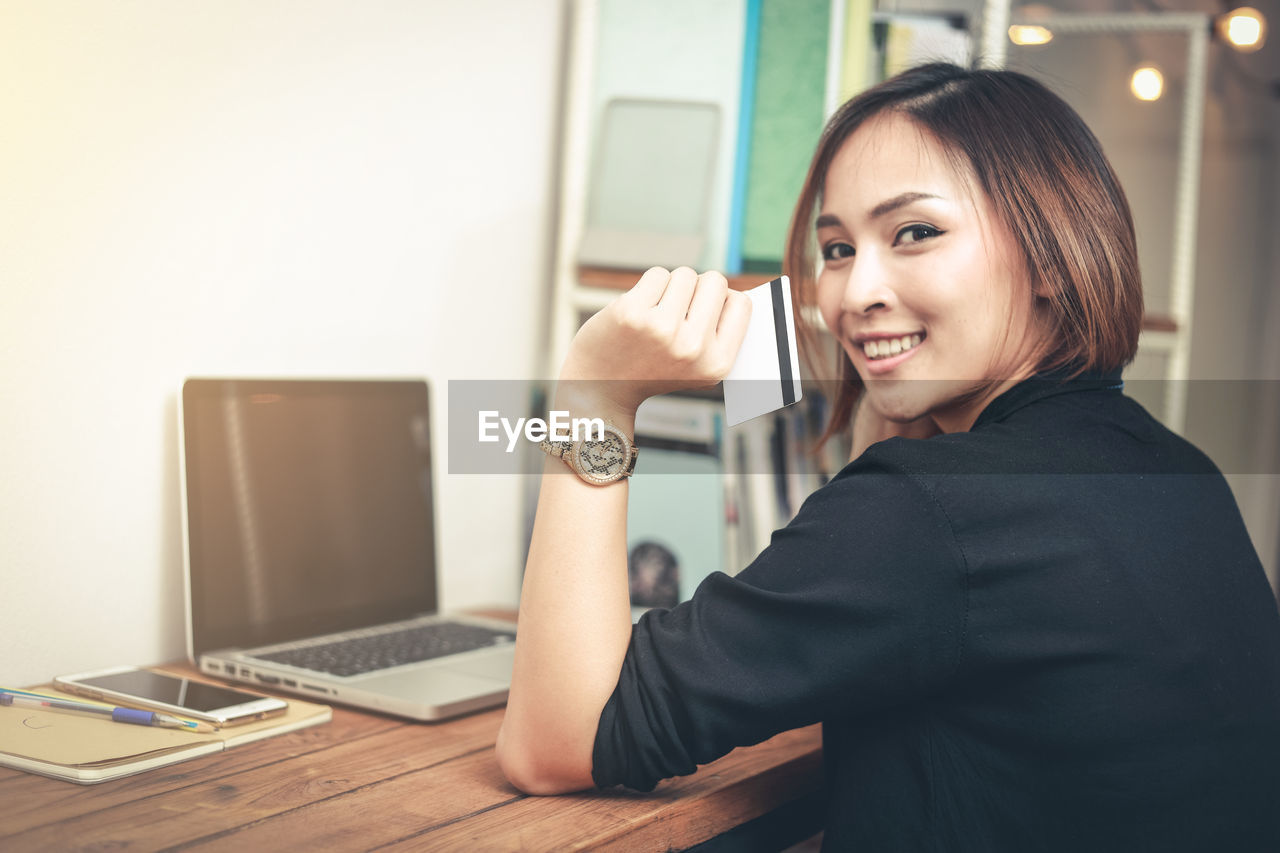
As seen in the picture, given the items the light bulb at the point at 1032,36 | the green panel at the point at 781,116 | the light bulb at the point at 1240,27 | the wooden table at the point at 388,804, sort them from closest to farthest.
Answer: the wooden table at the point at 388,804, the green panel at the point at 781,116, the light bulb at the point at 1240,27, the light bulb at the point at 1032,36

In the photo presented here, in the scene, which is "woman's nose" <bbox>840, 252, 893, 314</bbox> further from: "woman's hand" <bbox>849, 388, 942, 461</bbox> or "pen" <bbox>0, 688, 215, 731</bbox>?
"pen" <bbox>0, 688, 215, 731</bbox>

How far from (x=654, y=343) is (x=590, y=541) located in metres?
0.16

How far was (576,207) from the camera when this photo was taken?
1.56m

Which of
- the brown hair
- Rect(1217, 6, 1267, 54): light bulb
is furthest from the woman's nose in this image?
Rect(1217, 6, 1267, 54): light bulb

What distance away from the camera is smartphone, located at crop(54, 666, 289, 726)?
0.90 m

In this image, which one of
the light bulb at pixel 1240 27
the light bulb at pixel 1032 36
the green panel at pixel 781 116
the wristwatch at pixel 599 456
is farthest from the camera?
the light bulb at pixel 1032 36

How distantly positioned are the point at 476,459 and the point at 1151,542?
999mm

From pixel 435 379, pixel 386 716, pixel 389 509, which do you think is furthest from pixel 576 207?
pixel 386 716

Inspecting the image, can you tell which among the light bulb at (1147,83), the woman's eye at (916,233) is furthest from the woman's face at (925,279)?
the light bulb at (1147,83)

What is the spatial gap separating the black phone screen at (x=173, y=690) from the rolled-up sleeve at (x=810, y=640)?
379mm

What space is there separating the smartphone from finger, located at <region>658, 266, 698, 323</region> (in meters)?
0.50

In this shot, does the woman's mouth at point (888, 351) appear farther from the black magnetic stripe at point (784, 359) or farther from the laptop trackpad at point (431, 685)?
the laptop trackpad at point (431, 685)

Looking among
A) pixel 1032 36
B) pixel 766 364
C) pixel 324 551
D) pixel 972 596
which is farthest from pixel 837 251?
pixel 1032 36

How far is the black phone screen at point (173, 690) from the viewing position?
0.92 meters
